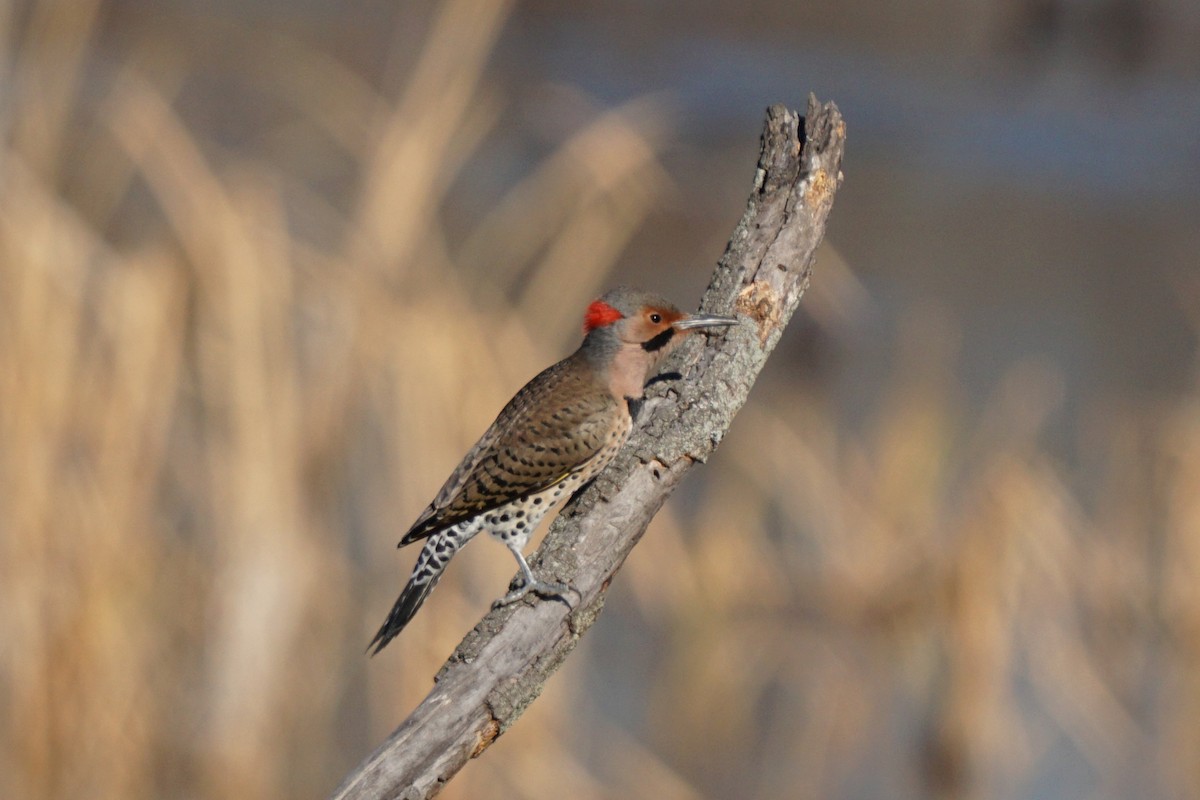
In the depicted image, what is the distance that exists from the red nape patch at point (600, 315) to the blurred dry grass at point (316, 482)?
203 centimetres

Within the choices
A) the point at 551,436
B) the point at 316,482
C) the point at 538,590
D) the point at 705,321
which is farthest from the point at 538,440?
the point at 316,482

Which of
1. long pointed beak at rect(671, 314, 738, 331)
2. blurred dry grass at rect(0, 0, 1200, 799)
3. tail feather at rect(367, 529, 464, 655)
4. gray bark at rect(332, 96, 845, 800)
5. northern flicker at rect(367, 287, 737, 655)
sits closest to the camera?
gray bark at rect(332, 96, 845, 800)

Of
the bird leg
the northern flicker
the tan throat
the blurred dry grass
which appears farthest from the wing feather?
the blurred dry grass

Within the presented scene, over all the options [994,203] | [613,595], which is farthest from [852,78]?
[613,595]

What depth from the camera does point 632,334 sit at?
9.21 ft

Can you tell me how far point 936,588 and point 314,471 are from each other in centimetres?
257

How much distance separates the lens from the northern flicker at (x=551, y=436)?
2805mm

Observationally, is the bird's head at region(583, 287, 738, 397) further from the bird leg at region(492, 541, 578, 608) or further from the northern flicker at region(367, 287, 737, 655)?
the bird leg at region(492, 541, 578, 608)

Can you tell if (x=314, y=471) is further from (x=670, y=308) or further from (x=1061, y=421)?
(x=1061, y=421)

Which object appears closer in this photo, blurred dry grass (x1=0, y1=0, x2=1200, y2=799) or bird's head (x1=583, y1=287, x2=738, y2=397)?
bird's head (x1=583, y1=287, x2=738, y2=397)

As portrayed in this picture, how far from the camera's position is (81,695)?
16.5ft

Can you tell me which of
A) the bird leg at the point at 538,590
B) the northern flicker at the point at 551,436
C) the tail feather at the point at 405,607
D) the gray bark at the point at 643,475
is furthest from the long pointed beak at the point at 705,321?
the tail feather at the point at 405,607

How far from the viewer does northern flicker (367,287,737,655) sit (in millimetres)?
2805

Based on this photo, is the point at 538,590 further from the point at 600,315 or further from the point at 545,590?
the point at 600,315
